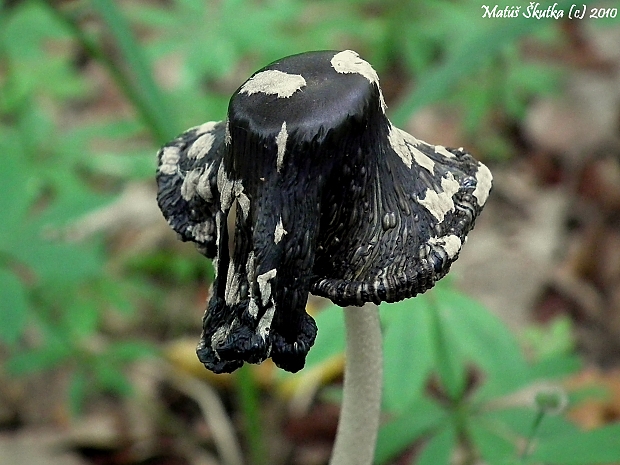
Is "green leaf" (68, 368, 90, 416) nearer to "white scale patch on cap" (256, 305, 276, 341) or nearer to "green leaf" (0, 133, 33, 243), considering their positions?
"green leaf" (0, 133, 33, 243)

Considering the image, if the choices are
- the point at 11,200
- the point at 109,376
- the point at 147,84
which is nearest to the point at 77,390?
the point at 109,376

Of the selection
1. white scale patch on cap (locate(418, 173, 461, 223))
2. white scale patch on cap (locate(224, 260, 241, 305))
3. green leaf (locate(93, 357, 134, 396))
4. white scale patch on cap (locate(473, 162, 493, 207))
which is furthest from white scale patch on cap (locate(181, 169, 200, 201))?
green leaf (locate(93, 357, 134, 396))

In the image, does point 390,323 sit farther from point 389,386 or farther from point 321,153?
point 321,153

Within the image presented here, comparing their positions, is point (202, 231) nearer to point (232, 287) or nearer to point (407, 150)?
point (232, 287)

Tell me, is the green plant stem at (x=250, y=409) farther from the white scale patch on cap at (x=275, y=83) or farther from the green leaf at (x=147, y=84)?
the white scale patch on cap at (x=275, y=83)

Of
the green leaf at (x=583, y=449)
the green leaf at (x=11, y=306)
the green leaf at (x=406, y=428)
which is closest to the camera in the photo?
the green leaf at (x=583, y=449)

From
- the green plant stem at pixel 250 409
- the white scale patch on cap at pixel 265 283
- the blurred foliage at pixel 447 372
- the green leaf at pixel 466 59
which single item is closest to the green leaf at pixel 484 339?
the blurred foliage at pixel 447 372

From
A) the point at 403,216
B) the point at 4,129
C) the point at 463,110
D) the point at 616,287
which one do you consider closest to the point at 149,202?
the point at 4,129
